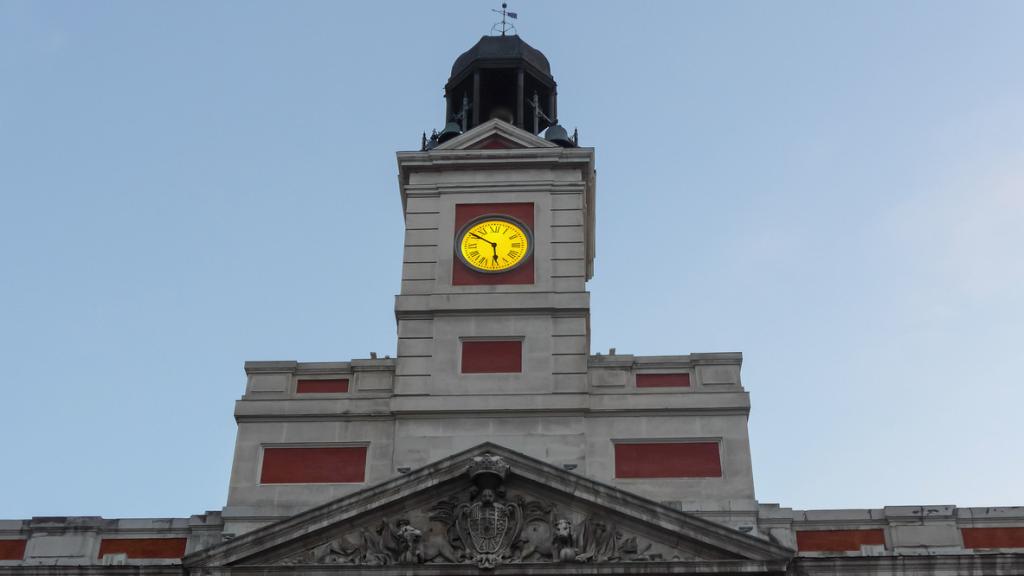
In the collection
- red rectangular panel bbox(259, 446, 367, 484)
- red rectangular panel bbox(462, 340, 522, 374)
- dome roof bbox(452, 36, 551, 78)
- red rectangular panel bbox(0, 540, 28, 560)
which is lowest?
red rectangular panel bbox(0, 540, 28, 560)

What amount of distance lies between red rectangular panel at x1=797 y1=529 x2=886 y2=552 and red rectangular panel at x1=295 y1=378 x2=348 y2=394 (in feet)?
32.9

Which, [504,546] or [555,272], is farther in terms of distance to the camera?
[555,272]

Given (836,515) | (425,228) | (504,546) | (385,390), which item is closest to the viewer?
(504,546)

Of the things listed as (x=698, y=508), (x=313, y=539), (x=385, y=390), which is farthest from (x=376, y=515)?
(x=698, y=508)

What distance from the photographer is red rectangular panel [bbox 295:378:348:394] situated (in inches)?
1232

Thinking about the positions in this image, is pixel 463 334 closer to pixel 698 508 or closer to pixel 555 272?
pixel 555 272

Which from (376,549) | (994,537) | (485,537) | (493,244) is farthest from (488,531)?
(994,537)

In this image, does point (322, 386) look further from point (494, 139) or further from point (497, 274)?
point (494, 139)

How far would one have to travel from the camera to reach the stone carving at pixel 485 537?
87.6 feet

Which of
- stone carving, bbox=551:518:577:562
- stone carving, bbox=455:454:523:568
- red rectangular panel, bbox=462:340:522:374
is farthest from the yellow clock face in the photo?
stone carving, bbox=551:518:577:562

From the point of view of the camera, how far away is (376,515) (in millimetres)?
27281

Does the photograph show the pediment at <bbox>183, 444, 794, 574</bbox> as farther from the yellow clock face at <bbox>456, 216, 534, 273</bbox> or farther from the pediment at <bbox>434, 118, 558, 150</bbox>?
the pediment at <bbox>434, 118, 558, 150</bbox>

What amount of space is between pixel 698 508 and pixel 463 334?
21.4 feet

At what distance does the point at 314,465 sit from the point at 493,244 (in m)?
6.90
